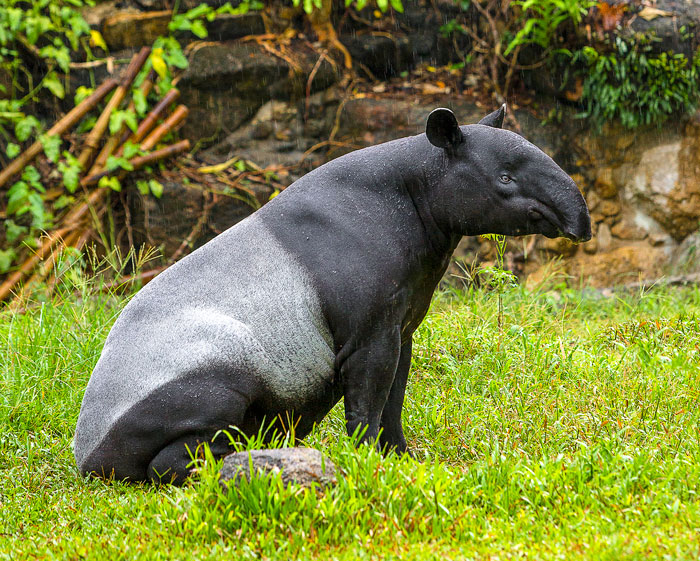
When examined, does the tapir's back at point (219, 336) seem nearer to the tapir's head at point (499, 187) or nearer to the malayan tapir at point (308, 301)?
the malayan tapir at point (308, 301)

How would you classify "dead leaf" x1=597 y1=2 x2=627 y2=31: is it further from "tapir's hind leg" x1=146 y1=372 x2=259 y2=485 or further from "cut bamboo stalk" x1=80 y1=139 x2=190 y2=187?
"tapir's hind leg" x1=146 y1=372 x2=259 y2=485

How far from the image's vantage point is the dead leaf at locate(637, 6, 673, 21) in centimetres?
906

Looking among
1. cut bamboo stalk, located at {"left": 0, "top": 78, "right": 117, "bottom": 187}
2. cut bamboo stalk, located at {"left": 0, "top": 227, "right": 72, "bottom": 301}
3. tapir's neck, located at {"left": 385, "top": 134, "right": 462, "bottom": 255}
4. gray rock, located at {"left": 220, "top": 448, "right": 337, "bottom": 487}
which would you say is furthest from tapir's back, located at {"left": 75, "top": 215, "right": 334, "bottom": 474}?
cut bamboo stalk, located at {"left": 0, "top": 78, "right": 117, "bottom": 187}

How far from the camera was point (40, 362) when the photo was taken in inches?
220

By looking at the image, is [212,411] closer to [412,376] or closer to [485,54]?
[412,376]

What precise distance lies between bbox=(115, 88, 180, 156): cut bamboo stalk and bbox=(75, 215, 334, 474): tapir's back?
19.0ft

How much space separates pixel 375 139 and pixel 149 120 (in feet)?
8.57

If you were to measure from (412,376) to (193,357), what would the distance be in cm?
243

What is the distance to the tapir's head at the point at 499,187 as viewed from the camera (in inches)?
149

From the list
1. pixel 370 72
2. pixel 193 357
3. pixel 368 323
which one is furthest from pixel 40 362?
pixel 370 72

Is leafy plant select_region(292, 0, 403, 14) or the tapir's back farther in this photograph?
leafy plant select_region(292, 0, 403, 14)

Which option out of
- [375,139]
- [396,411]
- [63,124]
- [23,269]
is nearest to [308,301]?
[396,411]

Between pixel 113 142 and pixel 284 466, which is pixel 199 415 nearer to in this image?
pixel 284 466

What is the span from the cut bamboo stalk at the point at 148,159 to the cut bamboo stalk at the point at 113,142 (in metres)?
0.10
